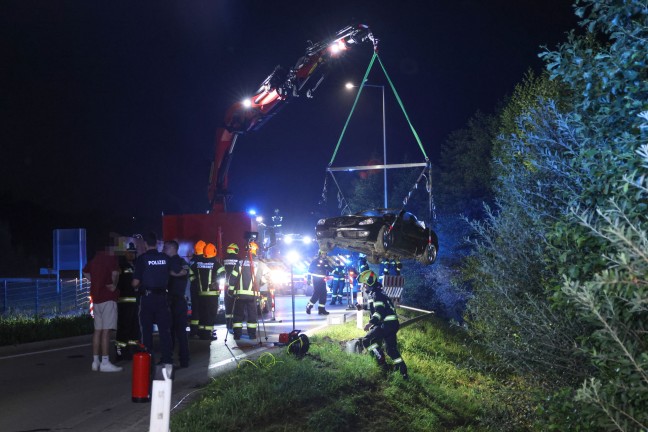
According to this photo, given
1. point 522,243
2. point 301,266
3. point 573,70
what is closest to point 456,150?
point 301,266

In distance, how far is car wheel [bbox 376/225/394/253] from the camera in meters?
11.8

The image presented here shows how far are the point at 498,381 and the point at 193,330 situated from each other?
638 centimetres

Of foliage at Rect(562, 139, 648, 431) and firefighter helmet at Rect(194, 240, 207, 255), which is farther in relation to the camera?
firefighter helmet at Rect(194, 240, 207, 255)

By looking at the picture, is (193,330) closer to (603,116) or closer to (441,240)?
(603,116)

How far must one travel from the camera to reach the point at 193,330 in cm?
1390

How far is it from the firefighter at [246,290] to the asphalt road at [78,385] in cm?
38

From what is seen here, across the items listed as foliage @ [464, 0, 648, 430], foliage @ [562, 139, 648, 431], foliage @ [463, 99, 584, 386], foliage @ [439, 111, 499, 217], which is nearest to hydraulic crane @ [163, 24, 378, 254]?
foliage @ [463, 99, 584, 386]

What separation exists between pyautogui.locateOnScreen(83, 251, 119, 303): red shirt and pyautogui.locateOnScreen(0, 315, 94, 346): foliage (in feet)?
14.3

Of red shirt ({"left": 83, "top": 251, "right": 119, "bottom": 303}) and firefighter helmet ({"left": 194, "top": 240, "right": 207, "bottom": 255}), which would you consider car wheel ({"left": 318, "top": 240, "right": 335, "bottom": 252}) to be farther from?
red shirt ({"left": 83, "top": 251, "right": 119, "bottom": 303})

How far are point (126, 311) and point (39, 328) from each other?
4.56m

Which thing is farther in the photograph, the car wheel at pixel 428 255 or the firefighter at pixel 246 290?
the firefighter at pixel 246 290

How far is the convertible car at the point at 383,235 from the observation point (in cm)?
1195

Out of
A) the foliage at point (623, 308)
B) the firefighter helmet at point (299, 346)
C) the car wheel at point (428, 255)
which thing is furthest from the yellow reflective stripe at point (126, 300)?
the foliage at point (623, 308)

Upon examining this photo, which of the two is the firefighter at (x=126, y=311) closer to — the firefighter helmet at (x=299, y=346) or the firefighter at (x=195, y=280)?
the firefighter at (x=195, y=280)
